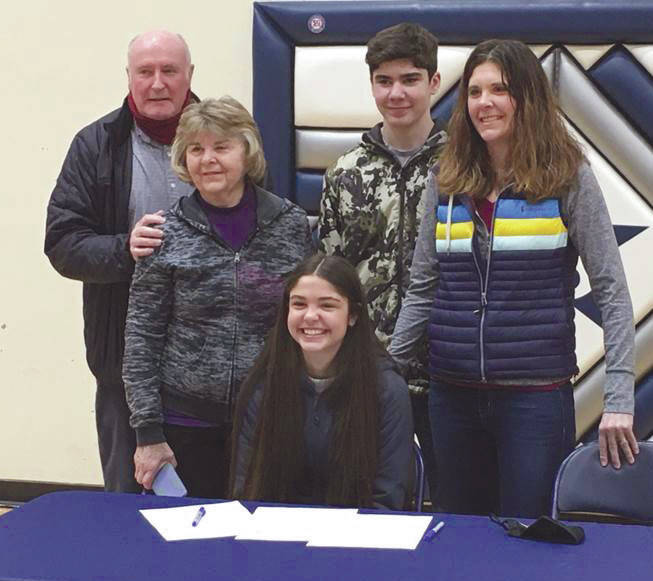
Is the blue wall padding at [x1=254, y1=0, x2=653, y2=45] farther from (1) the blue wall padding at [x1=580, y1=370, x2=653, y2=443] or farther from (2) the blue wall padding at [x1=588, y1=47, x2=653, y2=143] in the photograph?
(1) the blue wall padding at [x1=580, y1=370, x2=653, y2=443]

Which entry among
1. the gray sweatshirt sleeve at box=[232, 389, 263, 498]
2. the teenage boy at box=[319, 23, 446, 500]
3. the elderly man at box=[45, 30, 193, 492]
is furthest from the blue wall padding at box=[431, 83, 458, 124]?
the gray sweatshirt sleeve at box=[232, 389, 263, 498]

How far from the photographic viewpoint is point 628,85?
325cm

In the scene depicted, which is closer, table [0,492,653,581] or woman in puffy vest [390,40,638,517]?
table [0,492,653,581]

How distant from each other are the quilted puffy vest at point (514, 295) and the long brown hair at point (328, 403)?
204mm

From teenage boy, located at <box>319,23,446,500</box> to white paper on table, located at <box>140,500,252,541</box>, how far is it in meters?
0.68

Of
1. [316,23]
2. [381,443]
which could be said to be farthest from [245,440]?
[316,23]

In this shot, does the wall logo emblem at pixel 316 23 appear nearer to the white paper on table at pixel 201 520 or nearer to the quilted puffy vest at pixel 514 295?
the quilted puffy vest at pixel 514 295

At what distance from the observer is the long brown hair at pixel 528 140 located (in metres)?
2.18

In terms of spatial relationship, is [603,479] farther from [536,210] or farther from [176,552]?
[176,552]

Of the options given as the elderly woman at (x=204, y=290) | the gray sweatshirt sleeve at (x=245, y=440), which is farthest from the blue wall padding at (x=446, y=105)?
the gray sweatshirt sleeve at (x=245, y=440)

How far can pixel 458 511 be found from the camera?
2320 millimetres

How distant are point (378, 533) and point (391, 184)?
0.94 meters

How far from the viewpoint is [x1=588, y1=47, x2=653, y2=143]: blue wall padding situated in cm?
323

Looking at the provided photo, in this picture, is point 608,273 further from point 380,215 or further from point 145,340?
point 145,340
